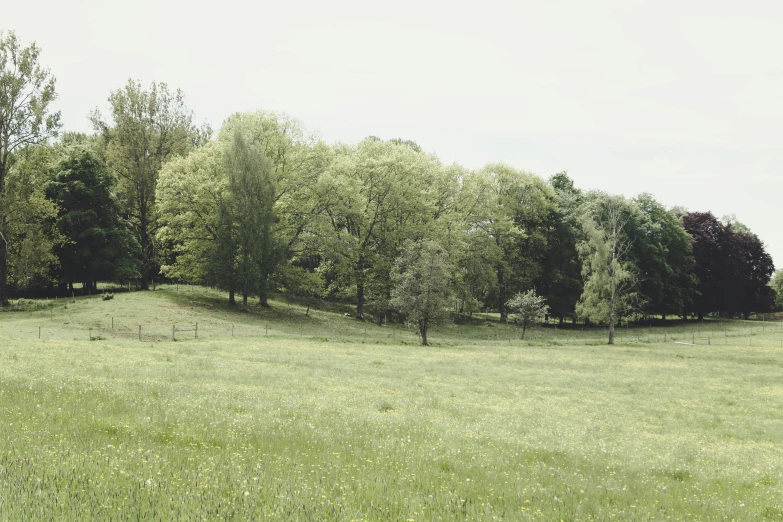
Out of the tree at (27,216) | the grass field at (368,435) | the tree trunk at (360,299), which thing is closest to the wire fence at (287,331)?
the tree trunk at (360,299)

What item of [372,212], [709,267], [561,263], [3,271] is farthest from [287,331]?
[709,267]

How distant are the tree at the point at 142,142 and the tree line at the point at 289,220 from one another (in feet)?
0.69

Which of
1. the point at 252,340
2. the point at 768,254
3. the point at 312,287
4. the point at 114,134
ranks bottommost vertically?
the point at 252,340

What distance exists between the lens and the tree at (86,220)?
69.2 metres

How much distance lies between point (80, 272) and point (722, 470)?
7606 centimetres

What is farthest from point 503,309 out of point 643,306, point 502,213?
point 643,306

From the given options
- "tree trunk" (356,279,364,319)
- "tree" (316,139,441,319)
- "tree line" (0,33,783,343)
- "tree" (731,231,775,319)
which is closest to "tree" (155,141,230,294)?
"tree line" (0,33,783,343)

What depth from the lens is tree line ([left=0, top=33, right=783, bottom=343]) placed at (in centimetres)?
6078

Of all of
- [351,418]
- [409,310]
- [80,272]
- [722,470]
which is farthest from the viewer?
[80,272]

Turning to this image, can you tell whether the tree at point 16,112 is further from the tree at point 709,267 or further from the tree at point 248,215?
the tree at point 709,267

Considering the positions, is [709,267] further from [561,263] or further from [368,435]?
[368,435]

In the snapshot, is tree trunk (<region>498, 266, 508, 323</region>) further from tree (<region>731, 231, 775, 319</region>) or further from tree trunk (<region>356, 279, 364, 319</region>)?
tree (<region>731, 231, 775, 319</region>)

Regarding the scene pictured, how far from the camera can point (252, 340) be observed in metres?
47.8

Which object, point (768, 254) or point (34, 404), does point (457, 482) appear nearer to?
point (34, 404)
